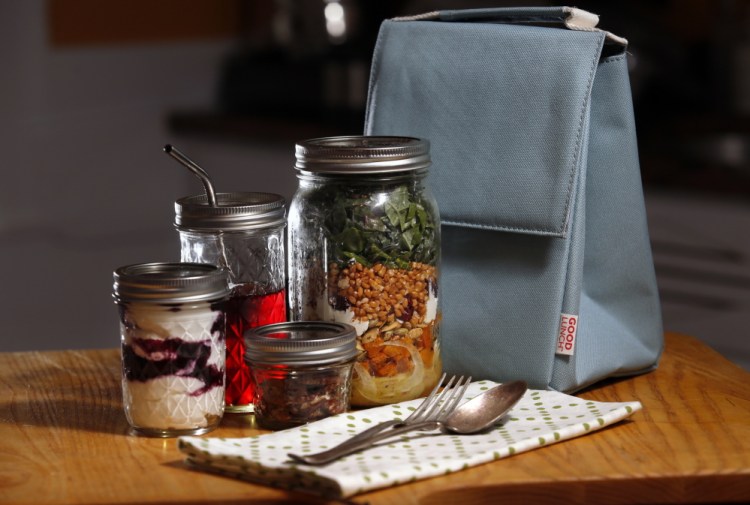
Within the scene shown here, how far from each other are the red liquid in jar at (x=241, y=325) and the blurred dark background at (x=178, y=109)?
130cm

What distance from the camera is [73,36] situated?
2.80 metres

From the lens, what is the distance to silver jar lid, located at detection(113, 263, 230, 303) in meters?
0.87

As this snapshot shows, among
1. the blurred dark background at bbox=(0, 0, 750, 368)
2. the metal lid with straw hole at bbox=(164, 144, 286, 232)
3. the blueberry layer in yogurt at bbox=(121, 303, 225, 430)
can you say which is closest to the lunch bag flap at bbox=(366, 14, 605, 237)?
the metal lid with straw hole at bbox=(164, 144, 286, 232)

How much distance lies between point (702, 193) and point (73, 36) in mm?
1599

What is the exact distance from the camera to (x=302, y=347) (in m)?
0.88

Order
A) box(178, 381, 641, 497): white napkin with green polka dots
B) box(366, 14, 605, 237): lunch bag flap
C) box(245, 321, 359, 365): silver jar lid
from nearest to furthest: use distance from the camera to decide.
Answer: box(178, 381, 641, 497): white napkin with green polka dots
box(245, 321, 359, 365): silver jar lid
box(366, 14, 605, 237): lunch bag flap

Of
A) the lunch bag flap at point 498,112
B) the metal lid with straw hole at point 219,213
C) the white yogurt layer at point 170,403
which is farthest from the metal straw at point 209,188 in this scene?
the lunch bag flap at point 498,112

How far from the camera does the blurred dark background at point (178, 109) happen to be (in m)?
2.43

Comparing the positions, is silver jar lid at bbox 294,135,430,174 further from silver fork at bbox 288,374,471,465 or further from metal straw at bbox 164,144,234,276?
silver fork at bbox 288,374,471,465

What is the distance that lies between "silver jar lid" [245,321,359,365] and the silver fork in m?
0.07

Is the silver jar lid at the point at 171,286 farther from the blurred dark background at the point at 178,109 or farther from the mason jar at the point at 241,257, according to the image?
the blurred dark background at the point at 178,109

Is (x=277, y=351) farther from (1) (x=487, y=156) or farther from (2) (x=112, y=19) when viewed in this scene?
(2) (x=112, y=19)

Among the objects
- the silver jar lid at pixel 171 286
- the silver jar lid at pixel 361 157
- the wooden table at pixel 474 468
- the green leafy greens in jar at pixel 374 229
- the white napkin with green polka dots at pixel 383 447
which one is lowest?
the wooden table at pixel 474 468

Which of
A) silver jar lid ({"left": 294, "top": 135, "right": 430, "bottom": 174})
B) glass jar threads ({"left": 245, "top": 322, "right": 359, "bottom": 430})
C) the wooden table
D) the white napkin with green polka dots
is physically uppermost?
silver jar lid ({"left": 294, "top": 135, "right": 430, "bottom": 174})
